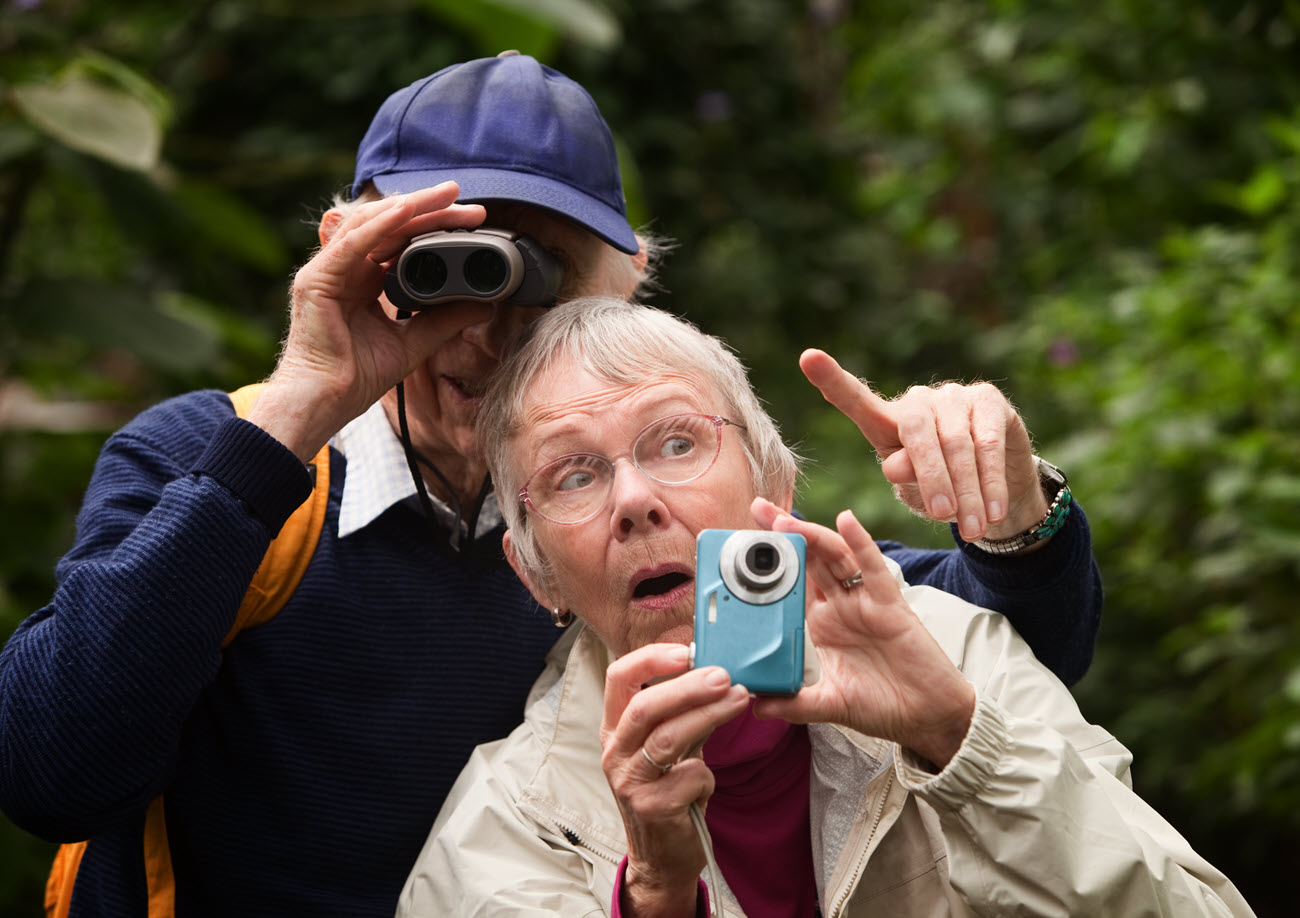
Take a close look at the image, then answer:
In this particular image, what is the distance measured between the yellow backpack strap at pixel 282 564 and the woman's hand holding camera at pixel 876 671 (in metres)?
0.76

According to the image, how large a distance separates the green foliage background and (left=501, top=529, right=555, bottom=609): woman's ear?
79cm

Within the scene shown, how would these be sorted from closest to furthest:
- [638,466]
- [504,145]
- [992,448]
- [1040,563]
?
[992,448], [638,466], [1040,563], [504,145]

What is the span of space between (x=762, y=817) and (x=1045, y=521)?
0.55 meters

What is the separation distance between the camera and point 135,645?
1546mm

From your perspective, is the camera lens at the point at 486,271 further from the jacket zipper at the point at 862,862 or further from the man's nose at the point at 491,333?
the jacket zipper at the point at 862,862

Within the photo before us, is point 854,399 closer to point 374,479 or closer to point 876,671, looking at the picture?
point 876,671

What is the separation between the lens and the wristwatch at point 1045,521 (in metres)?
1.71

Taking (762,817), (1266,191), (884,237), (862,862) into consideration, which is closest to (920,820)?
(862,862)

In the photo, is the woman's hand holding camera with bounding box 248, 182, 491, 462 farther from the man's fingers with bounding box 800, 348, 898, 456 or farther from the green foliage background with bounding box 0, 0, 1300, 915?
the green foliage background with bounding box 0, 0, 1300, 915

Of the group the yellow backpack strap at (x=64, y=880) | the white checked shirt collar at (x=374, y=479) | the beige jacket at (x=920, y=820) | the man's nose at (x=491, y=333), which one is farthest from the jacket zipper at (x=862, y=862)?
the yellow backpack strap at (x=64, y=880)

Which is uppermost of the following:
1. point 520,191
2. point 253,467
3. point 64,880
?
point 520,191

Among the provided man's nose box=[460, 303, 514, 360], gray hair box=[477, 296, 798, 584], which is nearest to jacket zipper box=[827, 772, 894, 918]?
gray hair box=[477, 296, 798, 584]

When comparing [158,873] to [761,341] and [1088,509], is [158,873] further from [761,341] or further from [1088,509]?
[761,341]

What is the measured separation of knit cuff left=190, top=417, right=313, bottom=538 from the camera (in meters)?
1.59
